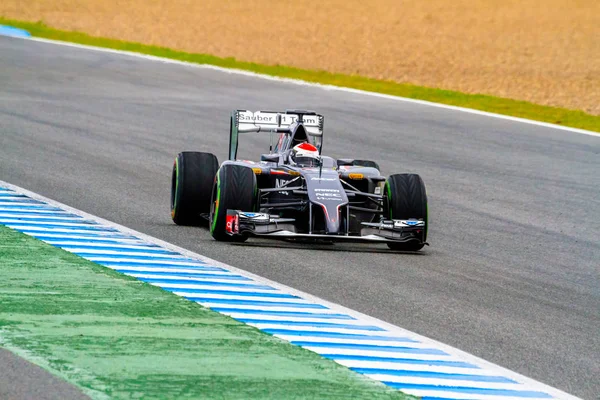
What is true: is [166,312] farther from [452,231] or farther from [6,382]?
[452,231]

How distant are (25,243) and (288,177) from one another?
2.53 metres

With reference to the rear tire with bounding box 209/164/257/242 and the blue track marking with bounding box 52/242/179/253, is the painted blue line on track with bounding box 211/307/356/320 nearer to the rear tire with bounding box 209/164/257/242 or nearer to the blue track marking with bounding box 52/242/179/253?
the blue track marking with bounding box 52/242/179/253

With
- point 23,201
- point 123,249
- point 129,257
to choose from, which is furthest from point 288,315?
point 23,201

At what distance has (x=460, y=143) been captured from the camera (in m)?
20.9

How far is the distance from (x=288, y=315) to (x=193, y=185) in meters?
3.93

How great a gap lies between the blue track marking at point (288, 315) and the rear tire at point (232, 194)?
610 mm

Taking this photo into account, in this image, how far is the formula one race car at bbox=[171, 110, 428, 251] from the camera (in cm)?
1081

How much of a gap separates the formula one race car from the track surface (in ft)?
0.67

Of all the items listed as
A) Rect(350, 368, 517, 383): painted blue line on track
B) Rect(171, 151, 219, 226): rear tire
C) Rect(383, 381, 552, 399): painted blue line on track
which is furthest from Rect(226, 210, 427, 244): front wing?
Rect(383, 381, 552, 399): painted blue line on track

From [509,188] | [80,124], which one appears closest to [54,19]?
[80,124]

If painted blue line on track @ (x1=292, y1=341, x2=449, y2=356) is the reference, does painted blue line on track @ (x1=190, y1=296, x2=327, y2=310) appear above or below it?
below

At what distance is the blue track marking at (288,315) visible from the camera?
6.79m

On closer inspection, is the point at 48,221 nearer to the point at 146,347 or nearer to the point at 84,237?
the point at 84,237

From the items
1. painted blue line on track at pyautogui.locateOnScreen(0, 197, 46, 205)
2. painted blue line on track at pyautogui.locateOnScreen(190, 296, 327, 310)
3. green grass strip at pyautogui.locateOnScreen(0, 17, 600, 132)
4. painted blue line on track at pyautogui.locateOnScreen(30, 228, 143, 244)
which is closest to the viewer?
painted blue line on track at pyautogui.locateOnScreen(190, 296, 327, 310)
